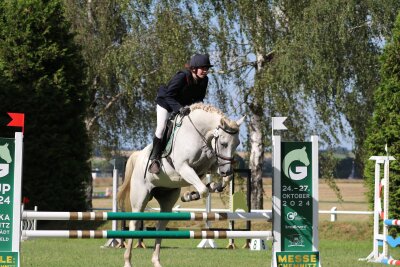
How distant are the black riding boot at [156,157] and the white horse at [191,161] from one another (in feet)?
0.19

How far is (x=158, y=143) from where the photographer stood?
8.71 meters

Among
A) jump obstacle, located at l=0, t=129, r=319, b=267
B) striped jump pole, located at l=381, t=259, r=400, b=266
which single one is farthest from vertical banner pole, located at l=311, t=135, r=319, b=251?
striped jump pole, located at l=381, t=259, r=400, b=266

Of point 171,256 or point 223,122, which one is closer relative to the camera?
point 223,122

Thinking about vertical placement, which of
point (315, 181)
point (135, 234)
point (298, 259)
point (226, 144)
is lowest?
point (298, 259)

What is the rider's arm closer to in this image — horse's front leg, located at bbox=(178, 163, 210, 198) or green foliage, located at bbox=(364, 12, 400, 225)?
horse's front leg, located at bbox=(178, 163, 210, 198)

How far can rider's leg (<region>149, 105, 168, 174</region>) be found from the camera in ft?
28.2

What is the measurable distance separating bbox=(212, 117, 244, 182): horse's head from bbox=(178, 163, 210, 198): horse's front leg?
0.74 feet

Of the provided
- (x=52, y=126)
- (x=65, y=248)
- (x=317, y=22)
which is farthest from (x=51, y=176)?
(x=317, y=22)

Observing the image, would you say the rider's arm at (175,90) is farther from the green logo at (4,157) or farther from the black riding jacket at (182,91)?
the green logo at (4,157)

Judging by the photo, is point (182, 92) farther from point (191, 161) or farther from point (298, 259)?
point (298, 259)

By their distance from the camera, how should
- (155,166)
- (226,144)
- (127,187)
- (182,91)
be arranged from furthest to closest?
(127,187) → (182,91) → (155,166) → (226,144)

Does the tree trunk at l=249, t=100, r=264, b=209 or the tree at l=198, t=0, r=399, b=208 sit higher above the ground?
the tree at l=198, t=0, r=399, b=208

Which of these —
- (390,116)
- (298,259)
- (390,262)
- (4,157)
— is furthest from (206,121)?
(390,116)

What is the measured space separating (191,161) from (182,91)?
80cm
